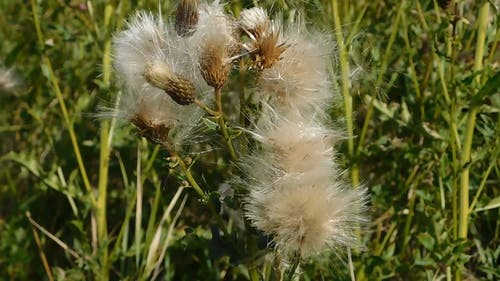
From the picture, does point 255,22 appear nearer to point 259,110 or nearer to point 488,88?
point 259,110

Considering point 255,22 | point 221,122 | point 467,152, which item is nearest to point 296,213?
point 221,122

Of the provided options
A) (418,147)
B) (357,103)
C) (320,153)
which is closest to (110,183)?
(357,103)

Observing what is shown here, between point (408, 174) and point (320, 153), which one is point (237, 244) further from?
point (408, 174)

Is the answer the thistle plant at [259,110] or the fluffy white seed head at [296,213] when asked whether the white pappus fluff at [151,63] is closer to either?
the thistle plant at [259,110]

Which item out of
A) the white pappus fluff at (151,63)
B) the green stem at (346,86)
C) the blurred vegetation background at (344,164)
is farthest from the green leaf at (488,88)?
the white pappus fluff at (151,63)

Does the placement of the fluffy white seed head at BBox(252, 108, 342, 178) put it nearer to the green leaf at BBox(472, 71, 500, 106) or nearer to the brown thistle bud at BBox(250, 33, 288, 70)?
the brown thistle bud at BBox(250, 33, 288, 70)

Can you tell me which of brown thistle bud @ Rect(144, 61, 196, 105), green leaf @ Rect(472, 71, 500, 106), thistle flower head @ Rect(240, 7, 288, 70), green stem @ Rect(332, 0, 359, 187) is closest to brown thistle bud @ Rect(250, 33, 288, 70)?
thistle flower head @ Rect(240, 7, 288, 70)
